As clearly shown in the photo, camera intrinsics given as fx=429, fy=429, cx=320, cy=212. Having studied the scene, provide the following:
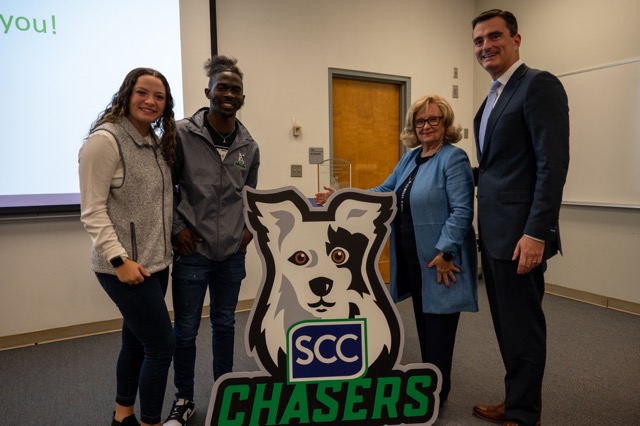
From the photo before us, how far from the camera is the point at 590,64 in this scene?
3.37 metres

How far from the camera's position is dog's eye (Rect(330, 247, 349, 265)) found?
57.6 inches

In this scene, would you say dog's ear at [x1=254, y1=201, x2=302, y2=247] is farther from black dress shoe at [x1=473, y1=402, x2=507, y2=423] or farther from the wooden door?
the wooden door

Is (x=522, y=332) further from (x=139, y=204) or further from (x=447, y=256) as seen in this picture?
(x=139, y=204)

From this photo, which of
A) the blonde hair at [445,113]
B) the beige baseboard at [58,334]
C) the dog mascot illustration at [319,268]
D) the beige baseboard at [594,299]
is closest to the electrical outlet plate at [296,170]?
the beige baseboard at [58,334]

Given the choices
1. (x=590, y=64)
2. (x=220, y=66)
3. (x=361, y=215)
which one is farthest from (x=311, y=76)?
(x=361, y=215)

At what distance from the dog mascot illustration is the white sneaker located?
2.01 feet

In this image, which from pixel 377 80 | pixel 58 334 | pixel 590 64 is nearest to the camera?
pixel 58 334

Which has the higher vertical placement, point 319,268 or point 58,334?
point 319,268

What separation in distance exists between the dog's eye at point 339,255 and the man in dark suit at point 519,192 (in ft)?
1.88

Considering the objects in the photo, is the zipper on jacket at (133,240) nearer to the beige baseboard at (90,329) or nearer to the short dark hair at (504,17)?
the short dark hair at (504,17)

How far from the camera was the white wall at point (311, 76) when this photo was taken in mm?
2725

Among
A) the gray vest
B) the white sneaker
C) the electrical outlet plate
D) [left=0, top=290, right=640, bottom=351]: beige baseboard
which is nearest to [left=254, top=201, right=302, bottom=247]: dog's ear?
the gray vest

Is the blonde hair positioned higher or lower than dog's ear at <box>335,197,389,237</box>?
higher

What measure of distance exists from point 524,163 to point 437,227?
14.9 inches
